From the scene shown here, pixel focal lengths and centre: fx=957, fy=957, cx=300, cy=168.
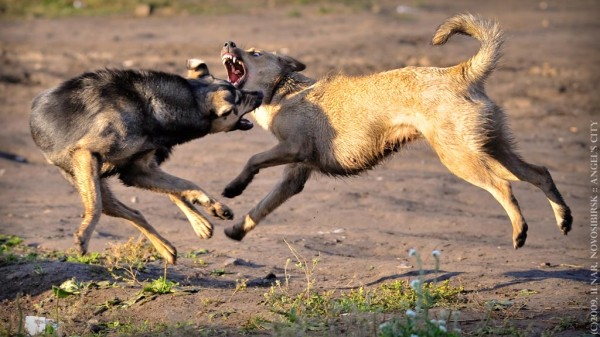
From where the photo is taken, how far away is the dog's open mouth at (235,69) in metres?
7.95

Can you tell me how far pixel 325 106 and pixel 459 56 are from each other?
33.7 ft

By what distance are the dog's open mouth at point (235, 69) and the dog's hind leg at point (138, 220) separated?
1.43 m

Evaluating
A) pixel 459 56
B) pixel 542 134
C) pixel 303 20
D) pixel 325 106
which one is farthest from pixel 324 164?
pixel 303 20

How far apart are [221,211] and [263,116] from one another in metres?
1.33

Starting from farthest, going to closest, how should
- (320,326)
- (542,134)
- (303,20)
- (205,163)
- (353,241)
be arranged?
(303,20)
(542,134)
(205,163)
(353,241)
(320,326)

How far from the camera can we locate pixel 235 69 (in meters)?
8.15

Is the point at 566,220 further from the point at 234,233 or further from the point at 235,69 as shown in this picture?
the point at 235,69

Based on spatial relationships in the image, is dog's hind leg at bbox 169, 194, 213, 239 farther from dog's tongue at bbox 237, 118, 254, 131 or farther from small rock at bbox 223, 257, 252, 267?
dog's tongue at bbox 237, 118, 254, 131

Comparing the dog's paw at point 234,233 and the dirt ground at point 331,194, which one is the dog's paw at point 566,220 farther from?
the dog's paw at point 234,233

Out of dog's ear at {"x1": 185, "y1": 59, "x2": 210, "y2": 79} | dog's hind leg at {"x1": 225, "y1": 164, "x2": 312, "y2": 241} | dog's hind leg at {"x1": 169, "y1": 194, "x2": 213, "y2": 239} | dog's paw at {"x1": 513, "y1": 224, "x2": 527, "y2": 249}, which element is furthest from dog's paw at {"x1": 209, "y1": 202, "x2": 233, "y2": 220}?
dog's paw at {"x1": 513, "y1": 224, "x2": 527, "y2": 249}

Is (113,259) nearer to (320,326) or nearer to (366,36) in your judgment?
(320,326)

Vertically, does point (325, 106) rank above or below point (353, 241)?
above

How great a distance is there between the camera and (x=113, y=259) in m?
7.48

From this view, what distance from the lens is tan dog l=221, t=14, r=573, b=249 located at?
6.92 m
